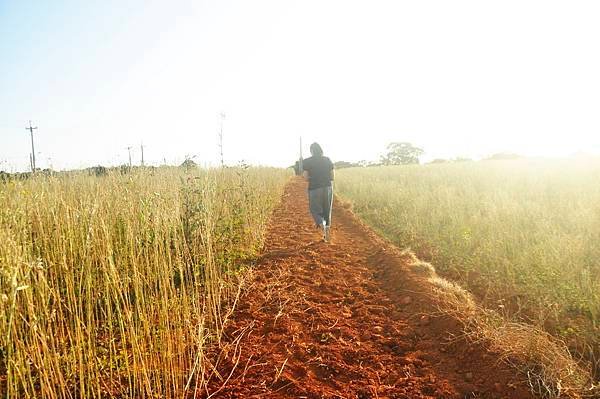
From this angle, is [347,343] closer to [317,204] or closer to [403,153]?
[317,204]

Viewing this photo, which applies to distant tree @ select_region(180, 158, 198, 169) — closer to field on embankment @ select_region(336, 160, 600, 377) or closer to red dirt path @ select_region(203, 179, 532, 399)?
red dirt path @ select_region(203, 179, 532, 399)

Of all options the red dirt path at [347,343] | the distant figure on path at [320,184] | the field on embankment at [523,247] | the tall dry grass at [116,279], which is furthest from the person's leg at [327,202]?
the red dirt path at [347,343]

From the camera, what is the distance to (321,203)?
8.16m

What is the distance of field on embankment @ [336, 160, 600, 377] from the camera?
4.01 meters

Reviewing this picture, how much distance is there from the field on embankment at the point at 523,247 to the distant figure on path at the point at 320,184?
1.60 metres

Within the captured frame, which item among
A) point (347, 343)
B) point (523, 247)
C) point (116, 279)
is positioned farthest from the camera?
point (523, 247)

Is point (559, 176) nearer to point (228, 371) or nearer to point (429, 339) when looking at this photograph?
point (429, 339)

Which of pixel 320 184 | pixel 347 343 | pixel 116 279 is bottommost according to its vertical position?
pixel 347 343

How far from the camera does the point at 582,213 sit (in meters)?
6.94

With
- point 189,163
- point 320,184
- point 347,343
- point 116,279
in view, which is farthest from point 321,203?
point 116,279

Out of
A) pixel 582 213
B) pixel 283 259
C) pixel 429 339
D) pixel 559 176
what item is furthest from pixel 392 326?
pixel 559 176

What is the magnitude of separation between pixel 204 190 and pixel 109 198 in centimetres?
109

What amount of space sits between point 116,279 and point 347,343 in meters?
2.03

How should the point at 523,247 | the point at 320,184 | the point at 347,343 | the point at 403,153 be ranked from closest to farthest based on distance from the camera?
the point at 347,343, the point at 523,247, the point at 320,184, the point at 403,153
